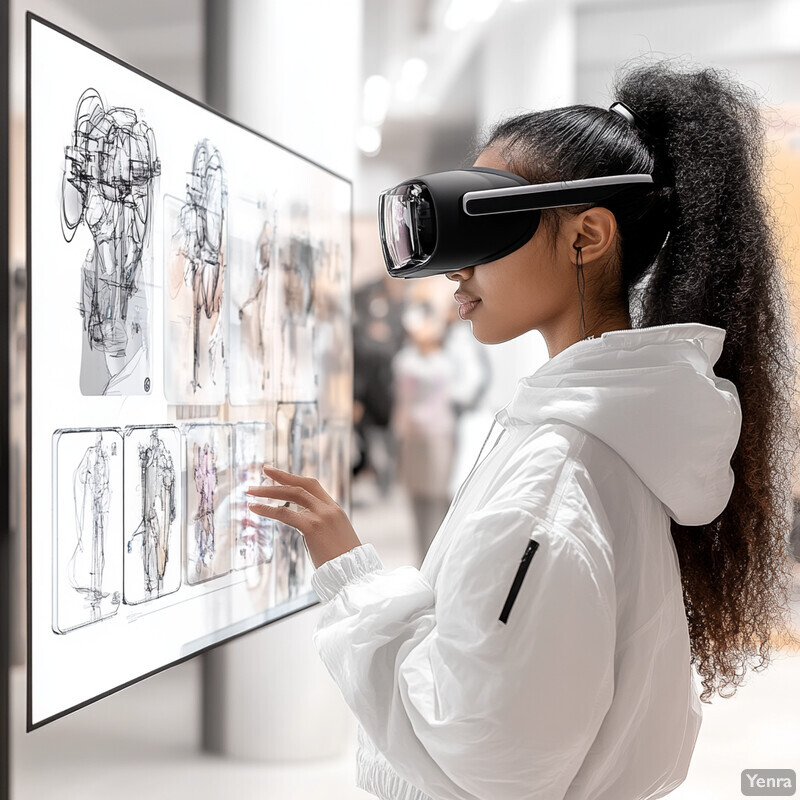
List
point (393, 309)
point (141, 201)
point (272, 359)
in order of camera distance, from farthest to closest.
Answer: point (393, 309), point (272, 359), point (141, 201)

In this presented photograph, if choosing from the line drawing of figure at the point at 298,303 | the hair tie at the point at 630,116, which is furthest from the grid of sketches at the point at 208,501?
the hair tie at the point at 630,116

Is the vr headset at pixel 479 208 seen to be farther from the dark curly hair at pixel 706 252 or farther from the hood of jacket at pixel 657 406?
the hood of jacket at pixel 657 406

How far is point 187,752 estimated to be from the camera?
4.90 ft

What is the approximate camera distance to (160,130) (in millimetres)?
1115

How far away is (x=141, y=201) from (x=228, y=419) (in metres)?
0.35

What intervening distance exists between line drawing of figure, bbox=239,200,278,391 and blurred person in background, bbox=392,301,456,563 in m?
1.50

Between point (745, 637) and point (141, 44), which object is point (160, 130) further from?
point (745, 637)

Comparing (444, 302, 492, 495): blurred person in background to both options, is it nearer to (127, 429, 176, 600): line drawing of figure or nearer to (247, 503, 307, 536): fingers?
(127, 429, 176, 600): line drawing of figure

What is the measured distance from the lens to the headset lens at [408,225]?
908 millimetres

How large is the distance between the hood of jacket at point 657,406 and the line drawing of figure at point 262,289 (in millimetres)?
622

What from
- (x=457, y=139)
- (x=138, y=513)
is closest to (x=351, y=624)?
(x=138, y=513)

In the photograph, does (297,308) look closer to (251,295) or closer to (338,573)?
(251,295)

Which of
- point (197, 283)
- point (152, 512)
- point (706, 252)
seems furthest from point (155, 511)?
point (706, 252)

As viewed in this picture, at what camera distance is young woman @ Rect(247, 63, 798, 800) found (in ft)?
2.36
